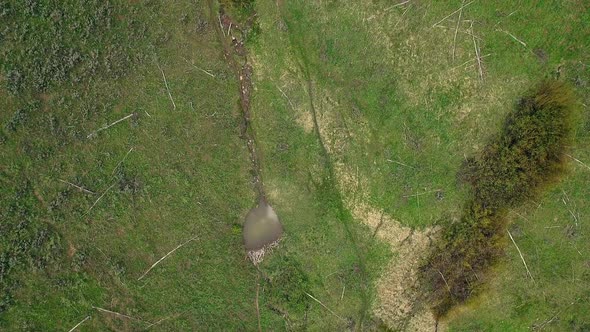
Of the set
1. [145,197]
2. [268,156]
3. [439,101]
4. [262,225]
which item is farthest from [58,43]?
[439,101]

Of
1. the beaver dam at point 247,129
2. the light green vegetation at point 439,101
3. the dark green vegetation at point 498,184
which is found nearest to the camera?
the dark green vegetation at point 498,184

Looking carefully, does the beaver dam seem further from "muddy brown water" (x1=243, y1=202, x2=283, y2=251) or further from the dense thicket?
the dense thicket

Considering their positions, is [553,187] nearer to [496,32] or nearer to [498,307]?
[498,307]

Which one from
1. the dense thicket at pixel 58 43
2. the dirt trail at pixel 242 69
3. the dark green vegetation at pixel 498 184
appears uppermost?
the dense thicket at pixel 58 43

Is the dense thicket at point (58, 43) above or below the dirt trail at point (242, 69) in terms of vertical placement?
above

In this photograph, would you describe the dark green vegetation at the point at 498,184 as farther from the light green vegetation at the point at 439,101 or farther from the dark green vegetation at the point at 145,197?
the dark green vegetation at the point at 145,197

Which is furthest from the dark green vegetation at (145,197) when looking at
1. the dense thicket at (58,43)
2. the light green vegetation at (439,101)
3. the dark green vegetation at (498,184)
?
the dark green vegetation at (498,184)

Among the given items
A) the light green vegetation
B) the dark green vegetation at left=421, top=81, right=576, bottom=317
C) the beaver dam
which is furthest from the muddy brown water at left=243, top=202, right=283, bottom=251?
the dark green vegetation at left=421, top=81, right=576, bottom=317

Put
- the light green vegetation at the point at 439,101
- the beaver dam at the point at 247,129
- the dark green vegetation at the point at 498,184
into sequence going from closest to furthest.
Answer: the dark green vegetation at the point at 498,184 < the light green vegetation at the point at 439,101 < the beaver dam at the point at 247,129
